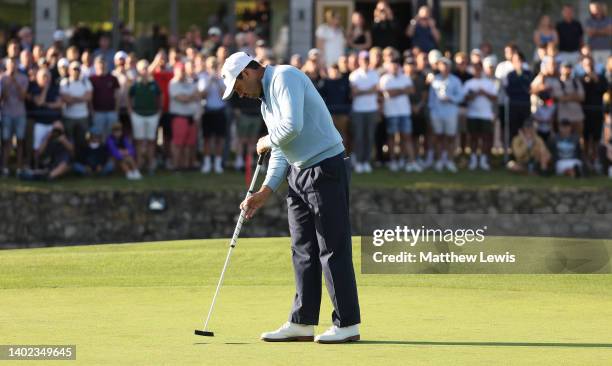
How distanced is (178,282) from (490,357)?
4774 mm

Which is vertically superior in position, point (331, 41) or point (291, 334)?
point (331, 41)

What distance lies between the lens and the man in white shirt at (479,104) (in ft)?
77.8

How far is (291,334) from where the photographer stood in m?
8.85

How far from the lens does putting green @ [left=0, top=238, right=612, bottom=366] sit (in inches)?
318

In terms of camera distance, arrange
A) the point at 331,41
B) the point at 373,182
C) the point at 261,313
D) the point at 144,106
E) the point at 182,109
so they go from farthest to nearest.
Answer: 1. the point at 331,41
2. the point at 182,109
3. the point at 144,106
4. the point at 373,182
5. the point at 261,313

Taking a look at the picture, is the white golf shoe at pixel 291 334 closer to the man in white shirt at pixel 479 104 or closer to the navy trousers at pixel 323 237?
the navy trousers at pixel 323 237

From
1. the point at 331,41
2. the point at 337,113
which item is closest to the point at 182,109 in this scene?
the point at 337,113

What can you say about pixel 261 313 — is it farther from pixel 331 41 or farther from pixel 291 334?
pixel 331 41

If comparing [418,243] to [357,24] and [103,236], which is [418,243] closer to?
[103,236]

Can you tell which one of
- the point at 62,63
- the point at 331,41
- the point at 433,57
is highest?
the point at 331,41

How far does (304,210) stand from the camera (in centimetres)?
905

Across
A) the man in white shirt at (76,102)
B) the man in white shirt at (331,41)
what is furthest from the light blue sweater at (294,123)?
the man in white shirt at (331,41)

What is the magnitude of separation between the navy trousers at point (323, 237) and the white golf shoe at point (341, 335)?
0.03m

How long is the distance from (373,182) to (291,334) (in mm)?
13734
